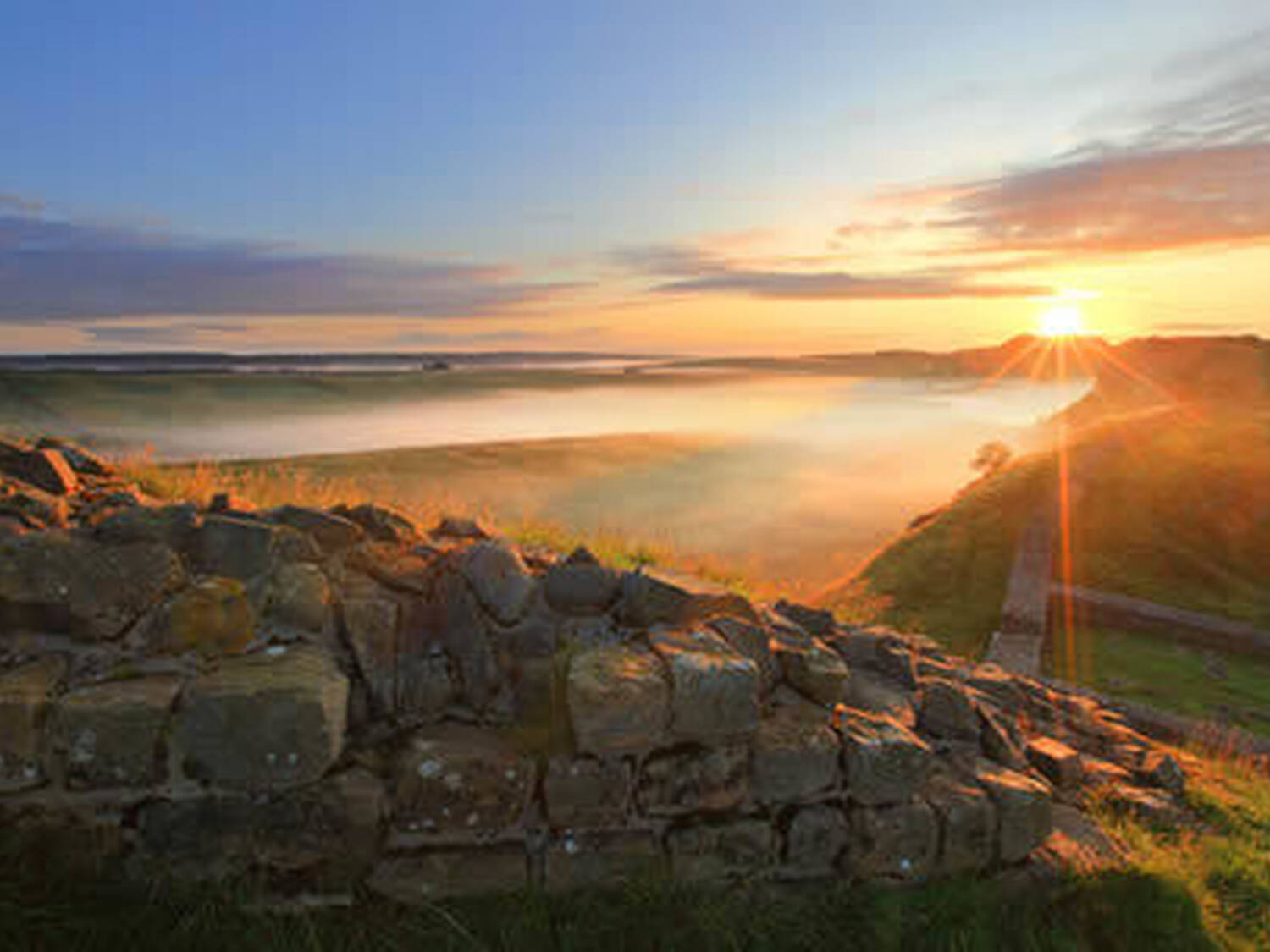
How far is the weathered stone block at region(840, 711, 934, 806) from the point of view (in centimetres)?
381

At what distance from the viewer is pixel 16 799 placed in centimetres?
318

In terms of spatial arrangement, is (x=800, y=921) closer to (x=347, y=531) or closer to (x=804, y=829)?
(x=804, y=829)

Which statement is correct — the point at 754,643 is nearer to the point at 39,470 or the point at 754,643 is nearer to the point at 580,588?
the point at 580,588

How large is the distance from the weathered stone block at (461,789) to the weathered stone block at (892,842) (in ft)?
5.60

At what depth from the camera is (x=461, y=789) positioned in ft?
11.2

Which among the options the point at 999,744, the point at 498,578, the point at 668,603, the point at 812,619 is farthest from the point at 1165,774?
the point at 498,578

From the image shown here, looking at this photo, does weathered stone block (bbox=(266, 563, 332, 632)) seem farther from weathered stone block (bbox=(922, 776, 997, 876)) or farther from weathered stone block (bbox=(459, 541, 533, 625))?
weathered stone block (bbox=(922, 776, 997, 876))

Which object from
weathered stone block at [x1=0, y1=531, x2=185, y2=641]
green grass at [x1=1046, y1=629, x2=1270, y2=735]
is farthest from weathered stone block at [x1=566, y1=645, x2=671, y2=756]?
green grass at [x1=1046, y1=629, x2=1270, y2=735]

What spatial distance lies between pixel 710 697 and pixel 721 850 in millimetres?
765

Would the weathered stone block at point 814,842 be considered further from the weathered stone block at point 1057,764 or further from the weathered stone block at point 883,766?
the weathered stone block at point 1057,764

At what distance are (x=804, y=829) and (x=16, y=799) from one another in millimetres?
3566

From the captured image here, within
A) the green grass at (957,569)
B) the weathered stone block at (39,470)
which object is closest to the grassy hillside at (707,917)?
the weathered stone block at (39,470)

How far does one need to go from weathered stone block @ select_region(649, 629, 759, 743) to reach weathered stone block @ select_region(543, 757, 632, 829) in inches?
13.9

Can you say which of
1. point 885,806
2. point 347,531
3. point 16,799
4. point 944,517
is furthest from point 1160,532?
point 16,799
